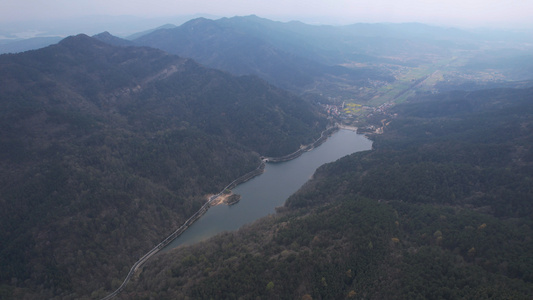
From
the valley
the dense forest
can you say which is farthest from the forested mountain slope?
the dense forest

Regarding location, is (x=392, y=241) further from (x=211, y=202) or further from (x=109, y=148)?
(x=109, y=148)

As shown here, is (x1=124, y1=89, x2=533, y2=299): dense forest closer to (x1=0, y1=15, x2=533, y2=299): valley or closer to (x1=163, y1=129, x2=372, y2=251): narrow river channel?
(x1=0, y1=15, x2=533, y2=299): valley

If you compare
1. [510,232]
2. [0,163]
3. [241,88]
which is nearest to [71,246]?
[0,163]

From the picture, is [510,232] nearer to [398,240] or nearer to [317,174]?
[398,240]

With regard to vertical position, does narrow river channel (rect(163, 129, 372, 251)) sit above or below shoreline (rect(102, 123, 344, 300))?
below

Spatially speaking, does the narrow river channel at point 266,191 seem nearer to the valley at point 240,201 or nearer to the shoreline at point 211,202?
the shoreline at point 211,202

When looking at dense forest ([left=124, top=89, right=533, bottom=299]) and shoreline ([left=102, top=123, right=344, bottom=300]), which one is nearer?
dense forest ([left=124, top=89, right=533, bottom=299])
